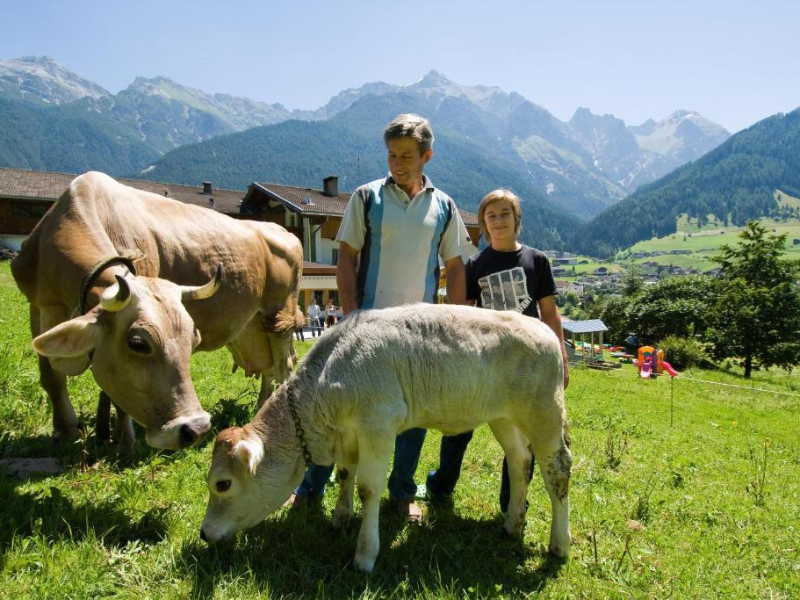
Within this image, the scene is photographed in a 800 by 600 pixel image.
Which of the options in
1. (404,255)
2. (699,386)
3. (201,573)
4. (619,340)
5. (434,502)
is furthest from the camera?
(619,340)

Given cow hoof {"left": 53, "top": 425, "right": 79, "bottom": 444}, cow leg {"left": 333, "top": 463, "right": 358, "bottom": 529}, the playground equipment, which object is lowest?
the playground equipment

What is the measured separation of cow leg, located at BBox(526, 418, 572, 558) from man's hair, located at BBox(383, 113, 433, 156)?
240 cm

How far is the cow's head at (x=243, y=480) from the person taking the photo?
3.31 m

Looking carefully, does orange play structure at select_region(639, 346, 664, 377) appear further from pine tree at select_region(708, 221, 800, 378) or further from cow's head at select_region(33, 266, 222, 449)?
cow's head at select_region(33, 266, 222, 449)

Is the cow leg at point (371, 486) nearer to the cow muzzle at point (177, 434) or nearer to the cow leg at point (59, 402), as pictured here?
the cow muzzle at point (177, 434)

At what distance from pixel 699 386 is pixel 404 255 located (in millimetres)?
23779

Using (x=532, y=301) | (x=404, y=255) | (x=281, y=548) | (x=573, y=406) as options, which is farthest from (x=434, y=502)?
(x=573, y=406)

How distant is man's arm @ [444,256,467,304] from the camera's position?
454cm

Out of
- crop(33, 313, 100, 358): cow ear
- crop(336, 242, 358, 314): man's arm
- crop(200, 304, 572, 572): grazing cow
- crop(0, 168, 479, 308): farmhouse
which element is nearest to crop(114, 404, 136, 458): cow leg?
crop(33, 313, 100, 358): cow ear

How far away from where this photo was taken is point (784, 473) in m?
7.64

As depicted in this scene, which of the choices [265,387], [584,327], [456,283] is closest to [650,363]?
[265,387]

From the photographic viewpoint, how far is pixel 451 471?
16.0ft

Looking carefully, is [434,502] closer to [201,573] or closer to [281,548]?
[281,548]

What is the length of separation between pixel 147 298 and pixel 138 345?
366 mm
